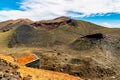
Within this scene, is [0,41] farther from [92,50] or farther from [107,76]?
[107,76]

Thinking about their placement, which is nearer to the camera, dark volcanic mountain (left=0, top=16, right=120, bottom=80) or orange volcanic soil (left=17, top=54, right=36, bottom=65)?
orange volcanic soil (left=17, top=54, right=36, bottom=65)

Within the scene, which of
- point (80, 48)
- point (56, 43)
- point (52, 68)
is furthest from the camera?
point (56, 43)

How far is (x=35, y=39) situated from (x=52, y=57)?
49095 mm

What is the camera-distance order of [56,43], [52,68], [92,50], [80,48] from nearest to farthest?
1. [52,68]
2. [92,50]
3. [80,48]
4. [56,43]

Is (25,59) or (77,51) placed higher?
(25,59)

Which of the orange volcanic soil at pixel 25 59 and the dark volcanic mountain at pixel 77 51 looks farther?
the dark volcanic mountain at pixel 77 51

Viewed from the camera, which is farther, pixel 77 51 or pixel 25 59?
pixel 77 51

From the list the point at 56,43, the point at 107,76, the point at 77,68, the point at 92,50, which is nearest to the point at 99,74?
the point at 107,76

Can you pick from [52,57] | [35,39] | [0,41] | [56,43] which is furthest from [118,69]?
[0,41]

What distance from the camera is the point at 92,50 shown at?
2881 inches

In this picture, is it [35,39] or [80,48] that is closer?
[80,48]

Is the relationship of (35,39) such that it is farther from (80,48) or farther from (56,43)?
(80,48)

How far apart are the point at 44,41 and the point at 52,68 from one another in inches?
2025

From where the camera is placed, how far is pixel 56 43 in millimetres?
102438
